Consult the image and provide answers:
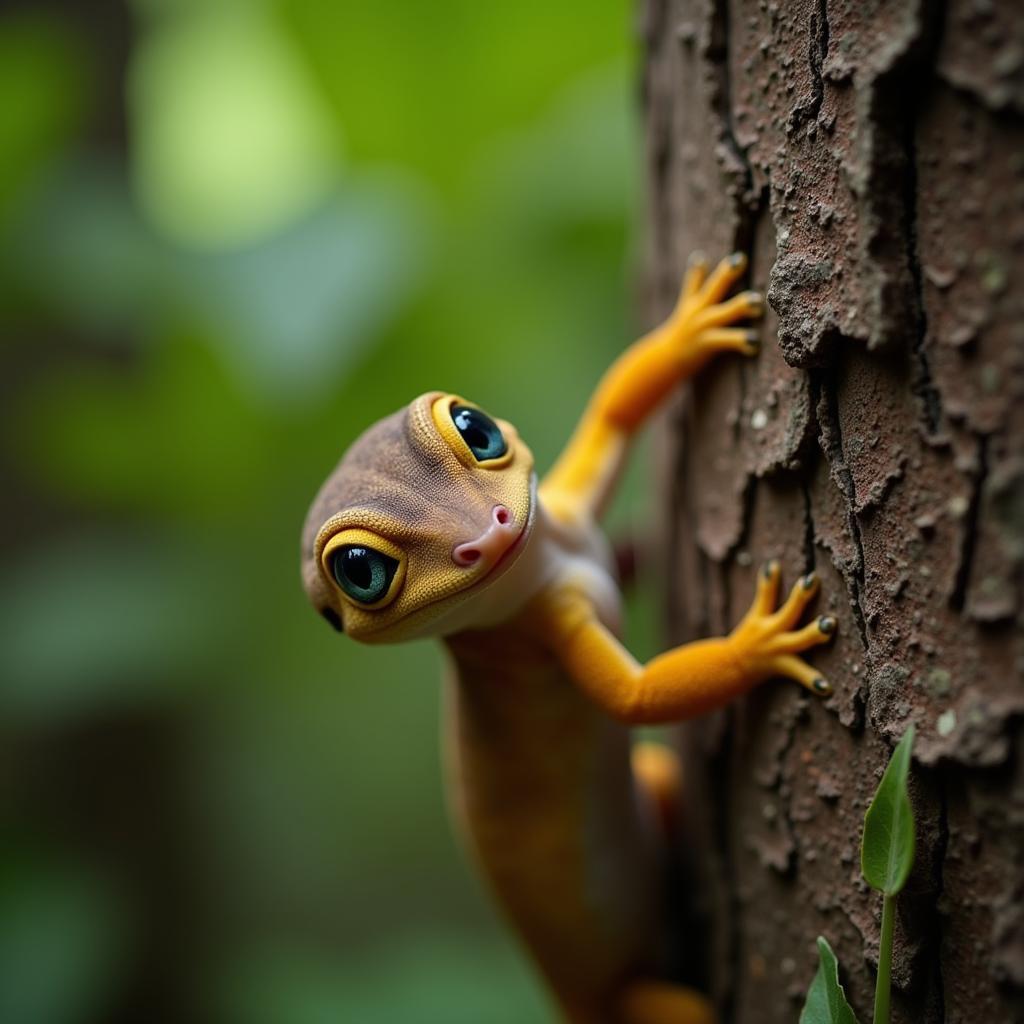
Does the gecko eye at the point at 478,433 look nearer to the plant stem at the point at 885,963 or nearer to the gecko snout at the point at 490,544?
the gecko snout at the point at 490,544

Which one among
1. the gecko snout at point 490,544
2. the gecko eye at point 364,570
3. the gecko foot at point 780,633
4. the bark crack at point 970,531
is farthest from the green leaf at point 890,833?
the gecko eye at point 364,570

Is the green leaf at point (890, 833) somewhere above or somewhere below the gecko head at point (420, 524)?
below

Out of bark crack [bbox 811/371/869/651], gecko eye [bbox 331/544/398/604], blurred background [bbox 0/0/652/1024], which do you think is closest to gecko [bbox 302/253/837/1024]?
gecko eye [bbox 331/544/398/604]

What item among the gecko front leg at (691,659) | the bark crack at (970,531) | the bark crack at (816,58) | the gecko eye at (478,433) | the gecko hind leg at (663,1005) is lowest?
the gecko hind leg at (663,1005)

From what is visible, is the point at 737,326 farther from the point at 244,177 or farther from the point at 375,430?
the point at 244,177

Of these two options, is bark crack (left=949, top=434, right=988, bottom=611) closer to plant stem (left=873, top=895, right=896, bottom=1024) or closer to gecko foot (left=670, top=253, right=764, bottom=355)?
plant stem (left=873, top=895, right=896, bottom=1024)

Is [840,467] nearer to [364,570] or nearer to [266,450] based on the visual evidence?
[364,570]

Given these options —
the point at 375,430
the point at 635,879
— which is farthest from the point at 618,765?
the point at 375,430
